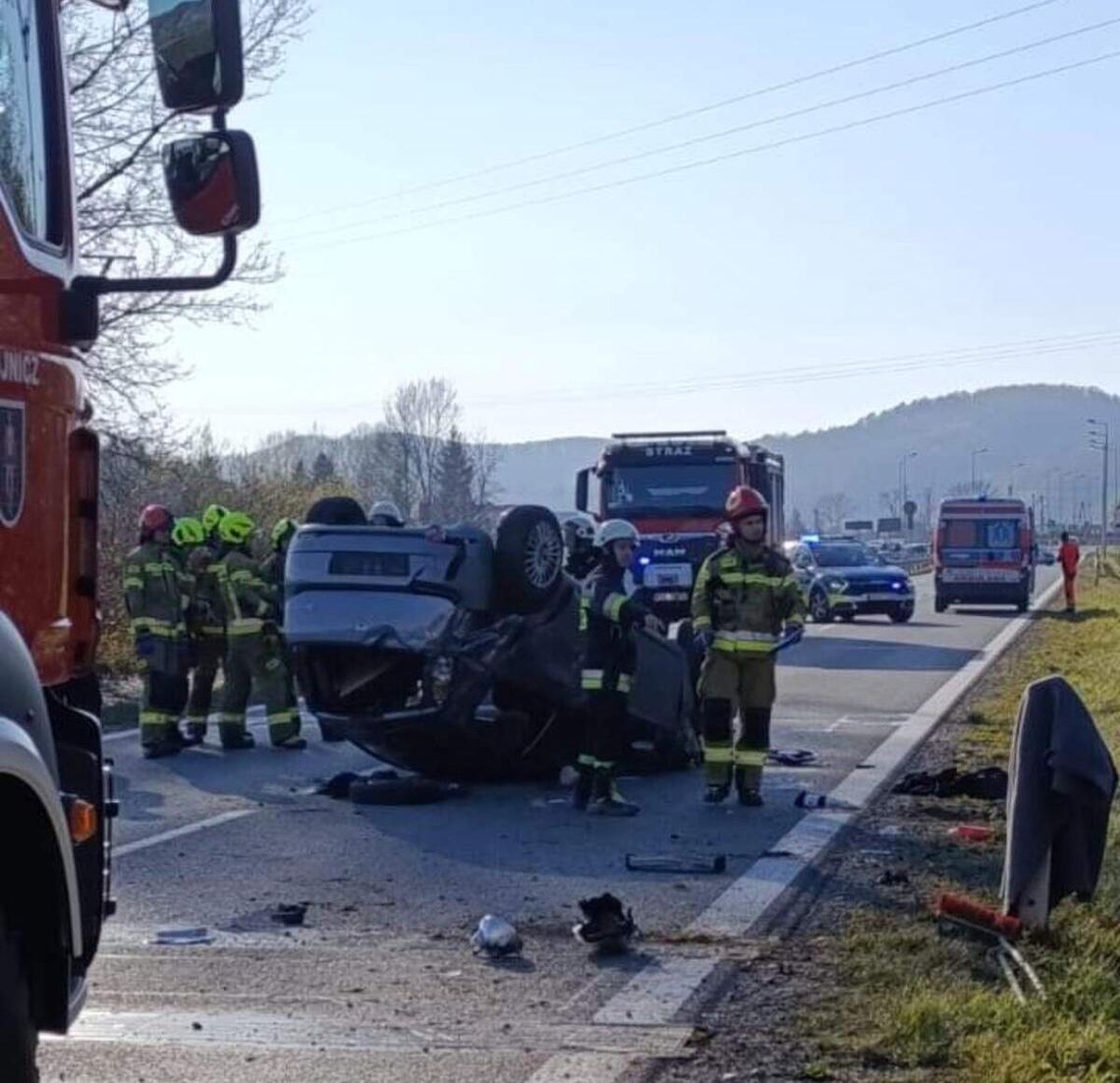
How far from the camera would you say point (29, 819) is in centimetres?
390

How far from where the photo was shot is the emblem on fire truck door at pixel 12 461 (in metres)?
4.19

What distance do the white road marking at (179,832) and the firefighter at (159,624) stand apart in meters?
2.67

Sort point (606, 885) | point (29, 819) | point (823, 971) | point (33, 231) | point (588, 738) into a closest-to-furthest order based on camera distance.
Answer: point (29, 819)
point (33, 231)
point (823, 971)
point (606, 885)
point (588, 738)

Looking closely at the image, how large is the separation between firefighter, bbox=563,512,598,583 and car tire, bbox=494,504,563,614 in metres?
0.50

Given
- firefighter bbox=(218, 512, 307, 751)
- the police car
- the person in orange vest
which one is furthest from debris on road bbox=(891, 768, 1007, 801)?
the person in orange vest

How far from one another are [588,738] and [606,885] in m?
2.58

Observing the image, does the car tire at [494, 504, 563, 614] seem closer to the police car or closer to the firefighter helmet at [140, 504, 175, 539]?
the firefighter helmet at [140, 504, 175, 539]

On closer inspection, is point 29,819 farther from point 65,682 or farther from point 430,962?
point 430,962

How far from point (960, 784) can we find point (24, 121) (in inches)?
358

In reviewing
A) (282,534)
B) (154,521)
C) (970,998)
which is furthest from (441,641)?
(970,998)

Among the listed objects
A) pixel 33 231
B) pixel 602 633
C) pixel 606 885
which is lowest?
pixel 606 885

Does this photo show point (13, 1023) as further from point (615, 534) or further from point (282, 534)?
point (282, 534)

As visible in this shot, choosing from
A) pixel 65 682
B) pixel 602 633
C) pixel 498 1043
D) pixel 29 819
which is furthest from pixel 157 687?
pixel 29 819

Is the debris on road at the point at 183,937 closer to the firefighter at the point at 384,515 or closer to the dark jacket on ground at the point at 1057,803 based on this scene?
the dark jacket on ground at the point at 1057,803
